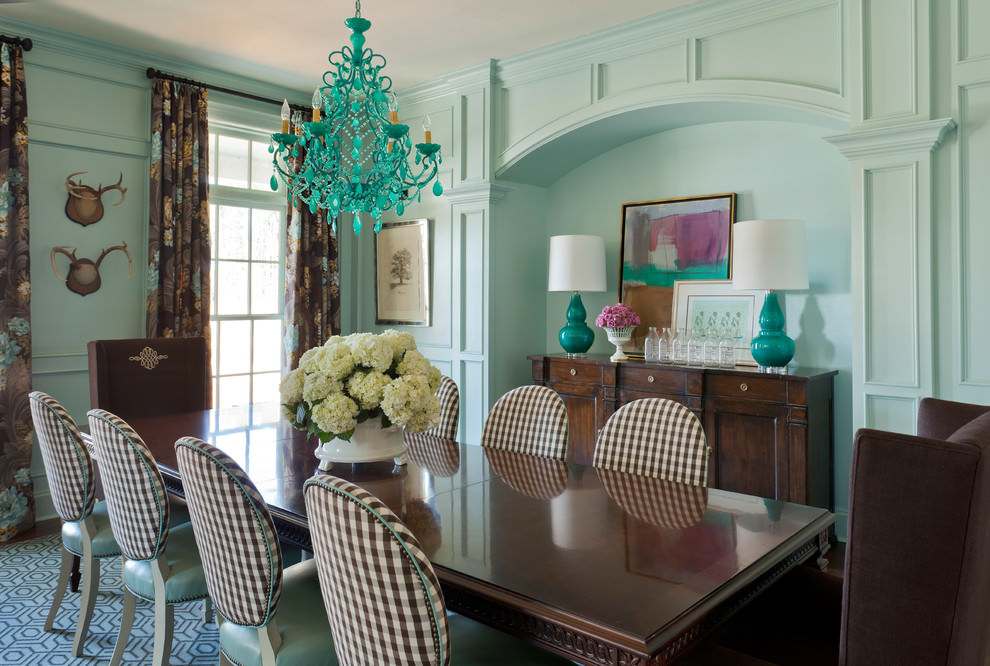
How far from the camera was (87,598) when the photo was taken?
8.84 ft

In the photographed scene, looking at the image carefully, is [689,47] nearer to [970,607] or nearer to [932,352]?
[932,352]

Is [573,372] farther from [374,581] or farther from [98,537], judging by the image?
[374,581]

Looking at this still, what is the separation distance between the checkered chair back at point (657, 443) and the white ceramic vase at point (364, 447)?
0.79m

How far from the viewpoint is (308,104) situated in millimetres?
5469

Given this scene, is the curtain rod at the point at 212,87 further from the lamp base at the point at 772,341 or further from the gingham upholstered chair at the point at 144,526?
the lamp base at the point at 772,341

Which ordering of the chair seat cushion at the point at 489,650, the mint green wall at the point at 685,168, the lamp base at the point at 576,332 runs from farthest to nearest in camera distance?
the lamp base at the point at 576,332, the mint green wall at the point at 685,168, the chair seat cushion at the point at 489,650

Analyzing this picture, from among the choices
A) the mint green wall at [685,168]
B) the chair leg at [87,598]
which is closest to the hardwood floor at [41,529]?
the mint green wall at [685,168]

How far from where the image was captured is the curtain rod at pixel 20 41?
3959 mm

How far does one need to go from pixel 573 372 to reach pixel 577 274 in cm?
65

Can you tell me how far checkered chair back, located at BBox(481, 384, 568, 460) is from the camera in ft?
9.55

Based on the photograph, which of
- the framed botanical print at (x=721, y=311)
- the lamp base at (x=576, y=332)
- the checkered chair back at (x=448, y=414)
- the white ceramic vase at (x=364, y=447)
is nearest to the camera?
the white ceramic vase at (x=364, y=447)

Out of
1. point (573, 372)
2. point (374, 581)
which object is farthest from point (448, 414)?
point (374, 581)

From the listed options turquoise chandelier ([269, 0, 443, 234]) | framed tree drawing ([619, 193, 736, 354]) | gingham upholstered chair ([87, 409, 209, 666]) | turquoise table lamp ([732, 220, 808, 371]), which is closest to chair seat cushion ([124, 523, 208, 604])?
gingham upholstered chair ([87, 409, 209, 666])

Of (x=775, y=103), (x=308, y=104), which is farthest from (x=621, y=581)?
(x=308, y=104)
